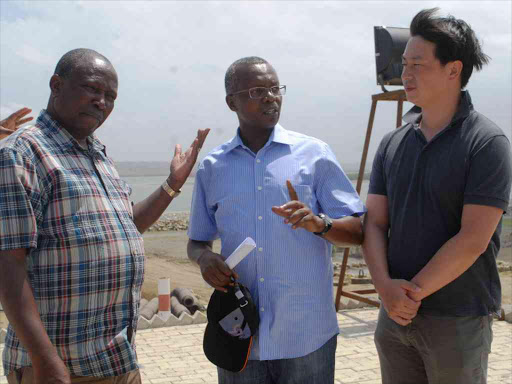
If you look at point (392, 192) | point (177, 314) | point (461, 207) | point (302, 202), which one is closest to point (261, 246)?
point (302, 202)

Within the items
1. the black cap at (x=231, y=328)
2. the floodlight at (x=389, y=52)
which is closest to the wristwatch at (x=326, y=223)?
the black cap at (x=231, y=328)

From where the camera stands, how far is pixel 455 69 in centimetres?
261

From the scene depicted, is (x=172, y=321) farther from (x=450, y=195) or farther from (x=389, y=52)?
(x=450, y=195)

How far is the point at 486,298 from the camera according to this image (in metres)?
2.54

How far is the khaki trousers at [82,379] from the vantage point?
2387 millimetres

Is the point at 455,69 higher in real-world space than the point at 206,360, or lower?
higher

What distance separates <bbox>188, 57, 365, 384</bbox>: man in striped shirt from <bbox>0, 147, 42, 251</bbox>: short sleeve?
3.01ft

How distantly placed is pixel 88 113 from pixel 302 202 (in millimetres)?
1092

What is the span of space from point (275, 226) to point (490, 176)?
102 cm

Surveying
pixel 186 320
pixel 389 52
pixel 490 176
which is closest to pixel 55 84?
pixel 490 176

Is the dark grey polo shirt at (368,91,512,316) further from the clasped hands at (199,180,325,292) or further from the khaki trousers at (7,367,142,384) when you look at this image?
Answer: the khaki trousers at (7,367,142,384)

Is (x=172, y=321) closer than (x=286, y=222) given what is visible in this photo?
No

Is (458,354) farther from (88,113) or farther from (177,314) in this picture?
(177,314)

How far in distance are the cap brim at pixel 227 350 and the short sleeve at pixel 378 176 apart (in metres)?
0.97
